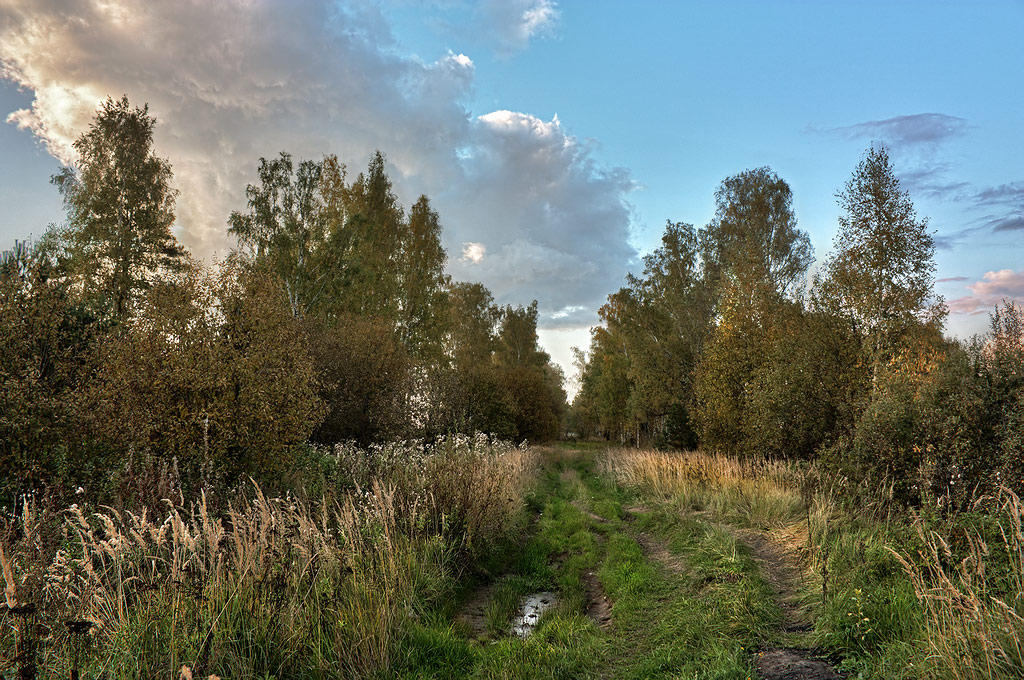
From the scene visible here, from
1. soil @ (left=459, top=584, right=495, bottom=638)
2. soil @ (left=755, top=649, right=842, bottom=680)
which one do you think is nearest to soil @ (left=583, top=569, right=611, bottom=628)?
soil @ (left=459, top=584, right=495, bottom=638)

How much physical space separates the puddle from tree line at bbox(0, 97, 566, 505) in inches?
179

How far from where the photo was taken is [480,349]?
35.5 metres

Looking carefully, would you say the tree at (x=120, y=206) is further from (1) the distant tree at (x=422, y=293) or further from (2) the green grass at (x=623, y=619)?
(2) the green grass at (x=623, y=619)

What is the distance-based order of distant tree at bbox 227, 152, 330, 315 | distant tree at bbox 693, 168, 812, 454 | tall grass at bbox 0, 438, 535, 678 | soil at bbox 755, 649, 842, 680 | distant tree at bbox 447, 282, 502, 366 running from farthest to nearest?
distant tree at bbox 447, 282, 502, 366, distant tree at bbox 227, 152, 330, 315, distant tree at bbox 693, 168, 812, 454, soil at bbox 755, 649, 842, 680, tall grass at bbox 0, 438, 535, 678

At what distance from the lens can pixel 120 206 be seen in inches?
859

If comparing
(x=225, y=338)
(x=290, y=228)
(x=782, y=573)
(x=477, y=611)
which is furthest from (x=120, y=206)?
(x=782, y=573)

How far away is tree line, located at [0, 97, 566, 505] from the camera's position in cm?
739

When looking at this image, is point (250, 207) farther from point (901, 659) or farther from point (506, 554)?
point (901, 659)

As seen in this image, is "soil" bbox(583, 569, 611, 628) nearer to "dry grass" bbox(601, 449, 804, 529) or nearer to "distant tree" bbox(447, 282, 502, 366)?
"dry grass" bbox(601, 449, 804, 529)

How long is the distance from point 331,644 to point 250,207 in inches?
842

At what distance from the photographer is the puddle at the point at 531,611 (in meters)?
5.66

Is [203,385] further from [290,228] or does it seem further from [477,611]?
[290,228]

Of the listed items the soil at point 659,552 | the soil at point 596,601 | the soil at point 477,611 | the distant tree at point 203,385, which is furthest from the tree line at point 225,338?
the soil at point 659,552

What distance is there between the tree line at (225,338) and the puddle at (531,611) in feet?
14.9
